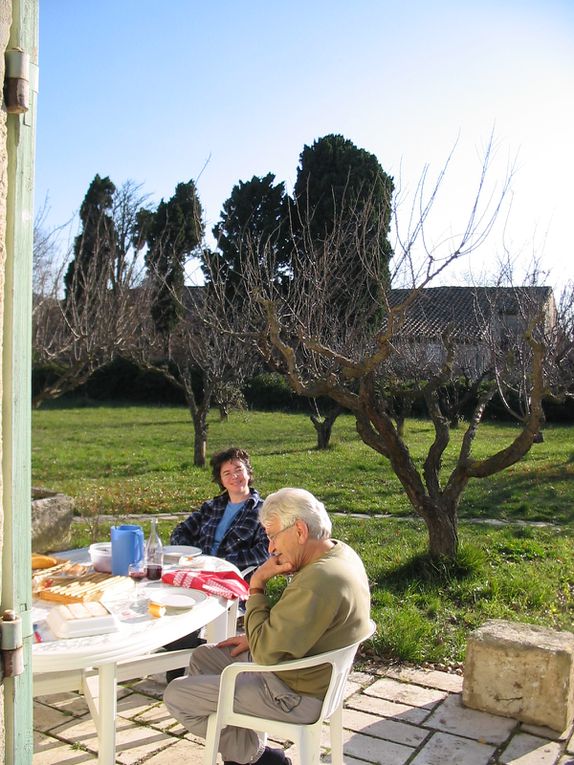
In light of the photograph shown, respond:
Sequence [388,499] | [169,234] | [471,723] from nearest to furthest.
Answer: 1. [471,723]
2. [388,499]
3. [169,234]

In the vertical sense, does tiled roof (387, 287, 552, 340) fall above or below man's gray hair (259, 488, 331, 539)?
above

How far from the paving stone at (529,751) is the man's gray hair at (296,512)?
1.44 meters

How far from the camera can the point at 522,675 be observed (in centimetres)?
375

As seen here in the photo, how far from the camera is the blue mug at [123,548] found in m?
3.59

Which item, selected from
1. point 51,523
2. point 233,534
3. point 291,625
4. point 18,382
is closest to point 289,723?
point 291,625

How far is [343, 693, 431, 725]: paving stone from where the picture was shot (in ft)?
12.4

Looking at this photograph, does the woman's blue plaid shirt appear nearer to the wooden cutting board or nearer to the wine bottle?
the wine bottle

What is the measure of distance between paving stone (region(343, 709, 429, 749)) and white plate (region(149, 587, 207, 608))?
1.04 metres

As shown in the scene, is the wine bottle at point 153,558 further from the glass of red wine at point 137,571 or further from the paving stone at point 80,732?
the paving stone at point 80,732

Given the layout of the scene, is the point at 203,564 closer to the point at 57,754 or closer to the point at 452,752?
the point at 57,754

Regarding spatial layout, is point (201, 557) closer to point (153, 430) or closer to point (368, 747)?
point (368, 747)

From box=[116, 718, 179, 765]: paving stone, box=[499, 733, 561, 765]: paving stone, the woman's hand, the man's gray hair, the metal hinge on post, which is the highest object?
the man's gray hair

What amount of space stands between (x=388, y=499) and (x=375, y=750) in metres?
7.27

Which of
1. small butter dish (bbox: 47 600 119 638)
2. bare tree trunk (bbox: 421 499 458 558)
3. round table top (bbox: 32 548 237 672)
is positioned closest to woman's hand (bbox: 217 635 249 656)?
round table top (bbox: 32 548 237 672)
